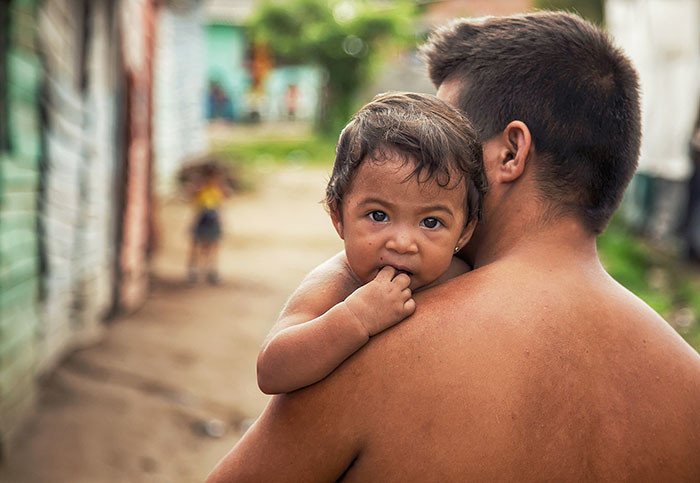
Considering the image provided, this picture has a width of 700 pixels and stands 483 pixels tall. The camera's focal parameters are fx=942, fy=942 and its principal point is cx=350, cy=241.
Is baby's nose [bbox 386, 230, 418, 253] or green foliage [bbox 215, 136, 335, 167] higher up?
baby's nose [bbox 386, 230, 418, 253]

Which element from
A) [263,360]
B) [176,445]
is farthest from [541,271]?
[176,445]

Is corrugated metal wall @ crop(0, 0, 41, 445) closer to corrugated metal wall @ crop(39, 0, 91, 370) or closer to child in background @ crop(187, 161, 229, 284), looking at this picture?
corrugated metal wall @ crop(39, 0, 91, 370)

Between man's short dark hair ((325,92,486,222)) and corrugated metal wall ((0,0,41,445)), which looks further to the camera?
corrugated metal wall ((0,0,41,445))

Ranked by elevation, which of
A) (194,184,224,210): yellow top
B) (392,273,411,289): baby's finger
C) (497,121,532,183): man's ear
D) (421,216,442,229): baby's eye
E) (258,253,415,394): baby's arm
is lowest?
(194,184,224,210): yellow top

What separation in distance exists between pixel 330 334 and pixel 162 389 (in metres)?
4.60

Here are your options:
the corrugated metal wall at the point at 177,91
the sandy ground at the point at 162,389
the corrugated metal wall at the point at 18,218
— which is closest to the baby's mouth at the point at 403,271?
the corrugated metal wall at the point at 18,218

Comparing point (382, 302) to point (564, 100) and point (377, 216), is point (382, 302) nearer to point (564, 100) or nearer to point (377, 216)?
point (377, 216)

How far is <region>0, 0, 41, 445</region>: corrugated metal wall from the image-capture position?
14.2ft

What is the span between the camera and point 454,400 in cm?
157

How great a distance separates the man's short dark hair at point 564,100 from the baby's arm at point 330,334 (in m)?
0.39

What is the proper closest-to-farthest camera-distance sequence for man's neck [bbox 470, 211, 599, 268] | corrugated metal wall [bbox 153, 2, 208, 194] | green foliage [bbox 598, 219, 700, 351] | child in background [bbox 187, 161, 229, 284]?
1. man's neck [bbox 470, 211, 599, 268]
2. green foliage [bbox 598, 219, 700, 351]
3. child in background [bbox 187, 161, 229, 284]
4. corrugated metal wall [bbox 153, 2, 208, 194]

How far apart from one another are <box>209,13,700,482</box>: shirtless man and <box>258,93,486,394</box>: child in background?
0.05 m

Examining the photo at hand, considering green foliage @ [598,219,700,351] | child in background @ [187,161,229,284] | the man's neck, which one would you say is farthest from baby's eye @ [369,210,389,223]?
child in background @ [187,161,229,284]

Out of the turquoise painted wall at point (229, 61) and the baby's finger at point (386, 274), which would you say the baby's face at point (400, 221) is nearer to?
the baby's finger at point (386, 274)
